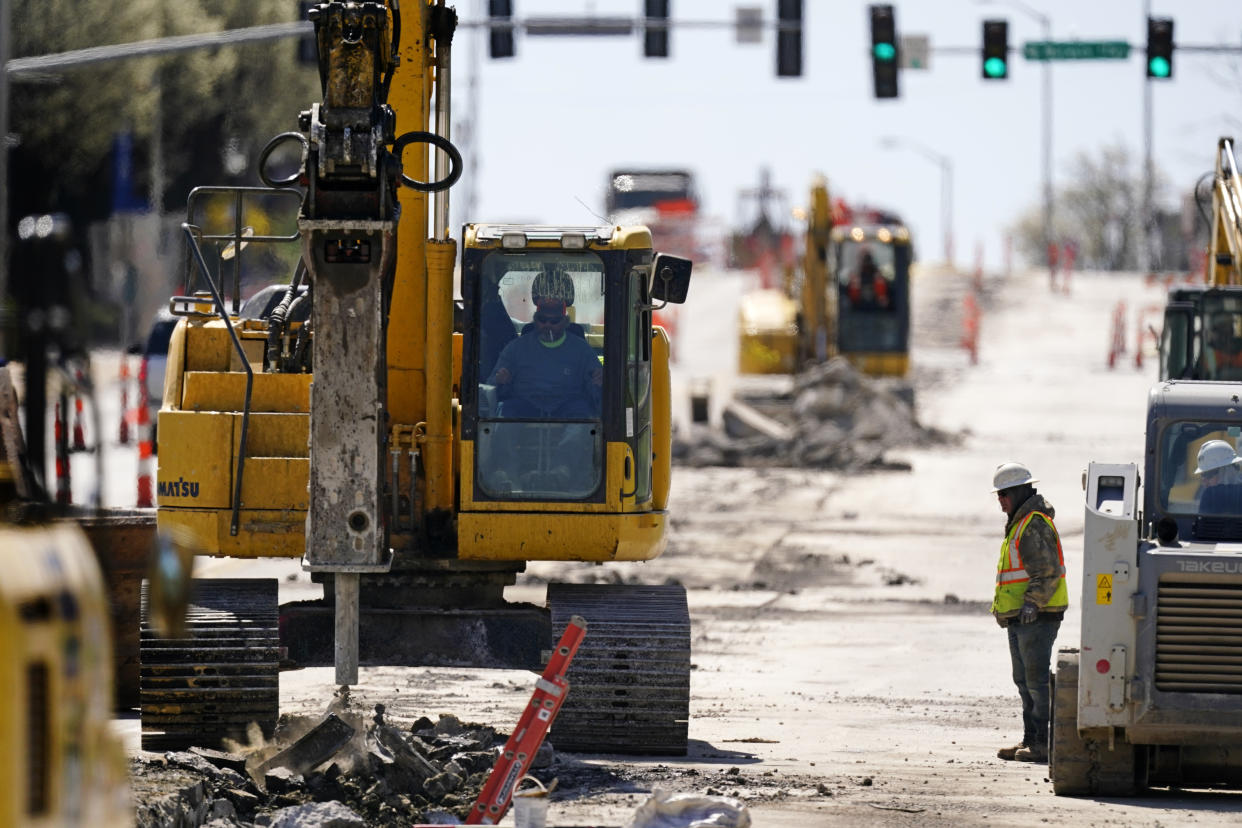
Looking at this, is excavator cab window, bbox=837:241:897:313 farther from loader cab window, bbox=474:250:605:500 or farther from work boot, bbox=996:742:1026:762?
loader cab window, bbox=474:250:605:500

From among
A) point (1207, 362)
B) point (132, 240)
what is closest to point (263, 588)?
point (1207, 362)

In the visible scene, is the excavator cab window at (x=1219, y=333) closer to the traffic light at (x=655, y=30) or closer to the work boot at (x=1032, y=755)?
the work boot at (x=1032, y=755)

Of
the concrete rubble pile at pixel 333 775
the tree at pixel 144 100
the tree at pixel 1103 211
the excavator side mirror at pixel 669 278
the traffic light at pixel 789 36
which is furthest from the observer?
the tree at pixel 1103 211

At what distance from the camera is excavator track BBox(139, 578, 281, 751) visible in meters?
11.1

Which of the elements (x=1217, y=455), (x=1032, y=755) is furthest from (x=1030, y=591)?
(x=1217, y=455)

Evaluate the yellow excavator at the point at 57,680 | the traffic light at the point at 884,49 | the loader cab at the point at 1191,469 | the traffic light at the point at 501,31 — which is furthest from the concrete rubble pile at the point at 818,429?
the yellow excavator at the point at 57,680

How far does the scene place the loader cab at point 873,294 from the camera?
4003 cm

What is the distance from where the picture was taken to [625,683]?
11570mm

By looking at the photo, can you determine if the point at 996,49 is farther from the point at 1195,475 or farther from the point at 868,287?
the point at 1195,475

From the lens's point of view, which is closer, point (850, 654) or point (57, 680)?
point (57, 680)

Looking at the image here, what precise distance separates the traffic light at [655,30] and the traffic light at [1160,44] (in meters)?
7.68

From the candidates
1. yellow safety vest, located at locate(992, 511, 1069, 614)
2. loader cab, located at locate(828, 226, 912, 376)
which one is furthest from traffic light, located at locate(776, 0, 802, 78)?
yellow safety vest, located at locate(992, 511, 1069, 614)

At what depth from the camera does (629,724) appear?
1161 cm

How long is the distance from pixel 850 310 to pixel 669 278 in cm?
2911
